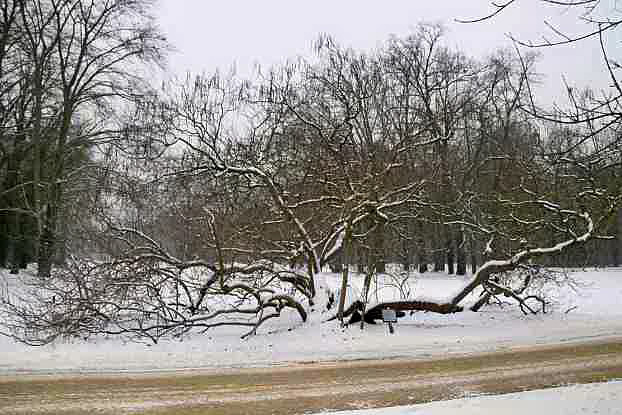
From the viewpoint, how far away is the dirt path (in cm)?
792

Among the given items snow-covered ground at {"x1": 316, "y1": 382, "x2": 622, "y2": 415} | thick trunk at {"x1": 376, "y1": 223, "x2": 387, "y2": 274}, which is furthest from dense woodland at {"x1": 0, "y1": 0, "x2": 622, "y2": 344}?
snow-covered ground at {"x1": 316, "y1": 382, "x2": 622, "y2": 415}

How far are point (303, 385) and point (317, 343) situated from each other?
369 centimetres

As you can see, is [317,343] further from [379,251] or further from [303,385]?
[303,385]

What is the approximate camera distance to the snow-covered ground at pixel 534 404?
7.19 m

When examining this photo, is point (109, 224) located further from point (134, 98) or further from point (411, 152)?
point (134, 98)

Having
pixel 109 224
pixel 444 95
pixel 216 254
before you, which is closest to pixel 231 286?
pixel 216 254

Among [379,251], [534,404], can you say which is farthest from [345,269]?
[534,404]

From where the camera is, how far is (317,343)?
12773 mm

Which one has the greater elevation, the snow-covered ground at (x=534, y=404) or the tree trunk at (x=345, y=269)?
the tree trunk at (x=345, y=269)

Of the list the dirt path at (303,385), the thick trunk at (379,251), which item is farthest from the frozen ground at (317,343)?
the thick trunk at (379,251)

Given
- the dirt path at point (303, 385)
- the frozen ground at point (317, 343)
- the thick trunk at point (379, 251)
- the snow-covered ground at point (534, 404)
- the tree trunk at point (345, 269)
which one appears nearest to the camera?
the snow-covered ground at point (534, 404)

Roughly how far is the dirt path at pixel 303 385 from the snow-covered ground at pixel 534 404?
18.3 inches

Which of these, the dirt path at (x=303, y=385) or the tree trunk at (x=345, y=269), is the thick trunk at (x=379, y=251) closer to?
the tree trunk at (x=345, y=269)

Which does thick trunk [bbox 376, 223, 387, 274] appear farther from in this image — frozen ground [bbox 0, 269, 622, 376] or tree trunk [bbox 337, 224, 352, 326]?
frozen ground [bbox 0, 269, 622, 376]
